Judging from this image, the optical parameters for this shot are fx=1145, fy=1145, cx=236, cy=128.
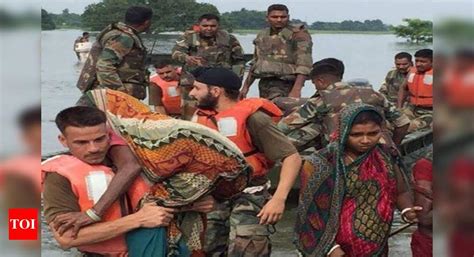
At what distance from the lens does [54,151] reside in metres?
6.44

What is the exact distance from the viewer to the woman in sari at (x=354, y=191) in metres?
4.78

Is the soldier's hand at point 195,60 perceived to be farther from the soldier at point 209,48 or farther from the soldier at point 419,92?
the soldier at point 419,92

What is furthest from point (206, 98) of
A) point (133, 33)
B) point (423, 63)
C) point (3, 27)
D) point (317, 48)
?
point (423, 63)

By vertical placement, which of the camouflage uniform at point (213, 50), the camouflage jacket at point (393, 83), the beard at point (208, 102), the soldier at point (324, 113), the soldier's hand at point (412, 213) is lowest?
the soldier's hand at point (412, 213)

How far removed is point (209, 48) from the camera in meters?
8.87

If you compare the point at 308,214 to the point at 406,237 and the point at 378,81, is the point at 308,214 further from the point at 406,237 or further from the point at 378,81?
the point at 378,81

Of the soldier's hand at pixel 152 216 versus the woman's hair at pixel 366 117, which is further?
the woman's hair at pixel 366 117

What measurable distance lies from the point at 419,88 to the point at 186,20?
7.36 ft

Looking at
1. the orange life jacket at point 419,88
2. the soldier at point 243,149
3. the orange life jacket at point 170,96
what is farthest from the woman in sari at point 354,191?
the orange life jacket at point 170,96

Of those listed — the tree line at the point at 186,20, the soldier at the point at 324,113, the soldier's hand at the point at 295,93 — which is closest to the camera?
the tree line at the point at 186,20

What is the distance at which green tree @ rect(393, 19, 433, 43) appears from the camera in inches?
194

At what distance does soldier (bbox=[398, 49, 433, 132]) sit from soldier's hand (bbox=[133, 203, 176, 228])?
492cm

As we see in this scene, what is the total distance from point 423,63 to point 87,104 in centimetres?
504

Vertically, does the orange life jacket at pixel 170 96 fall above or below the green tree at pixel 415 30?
below
